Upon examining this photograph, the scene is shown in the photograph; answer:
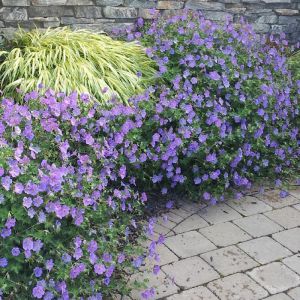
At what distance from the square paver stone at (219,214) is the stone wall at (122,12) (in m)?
1.84

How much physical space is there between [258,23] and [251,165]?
2.02 metres

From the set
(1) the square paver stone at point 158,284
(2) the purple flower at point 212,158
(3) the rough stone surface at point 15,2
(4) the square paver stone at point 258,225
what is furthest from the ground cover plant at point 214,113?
(3) the rough stone surface at point 15,2

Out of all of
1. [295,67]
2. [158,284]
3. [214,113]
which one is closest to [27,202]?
[158,284]

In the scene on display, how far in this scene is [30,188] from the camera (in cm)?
210

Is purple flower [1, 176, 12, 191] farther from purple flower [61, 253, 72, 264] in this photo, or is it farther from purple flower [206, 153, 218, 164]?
purple flower [206, 153, 218, 164]

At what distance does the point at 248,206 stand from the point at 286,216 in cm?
25

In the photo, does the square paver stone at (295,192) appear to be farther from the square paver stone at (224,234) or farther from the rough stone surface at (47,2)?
the rough stone surface at (47,2)

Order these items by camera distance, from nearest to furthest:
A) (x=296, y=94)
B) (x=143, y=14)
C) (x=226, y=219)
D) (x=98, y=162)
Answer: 1. (x=98, y=162)
2. (x=226, y=219)
3. (x=296, y=94)
4. (x=143, y=14)

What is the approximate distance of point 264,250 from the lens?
292cm

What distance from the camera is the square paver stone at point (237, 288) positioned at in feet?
8.29

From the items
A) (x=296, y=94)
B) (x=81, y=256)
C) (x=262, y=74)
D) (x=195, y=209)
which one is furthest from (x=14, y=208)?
(x=296, y=94)

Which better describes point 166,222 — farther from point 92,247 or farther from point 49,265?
point 49,265

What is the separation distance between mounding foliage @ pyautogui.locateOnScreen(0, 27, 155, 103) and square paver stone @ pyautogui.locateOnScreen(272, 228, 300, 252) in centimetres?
131

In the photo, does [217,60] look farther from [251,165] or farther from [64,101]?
[64,101]
